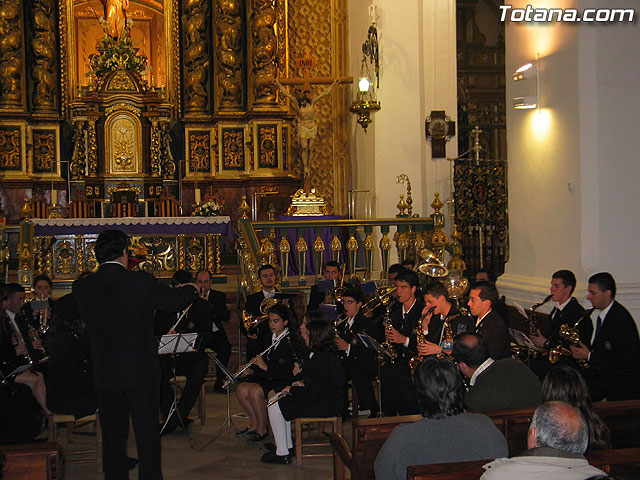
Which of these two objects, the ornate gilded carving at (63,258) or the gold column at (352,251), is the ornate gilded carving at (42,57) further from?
the gold column at (352,251)

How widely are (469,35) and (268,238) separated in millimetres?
10558

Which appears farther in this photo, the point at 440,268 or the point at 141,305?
the point at 440,268

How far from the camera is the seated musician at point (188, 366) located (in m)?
7.55

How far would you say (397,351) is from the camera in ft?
24.4

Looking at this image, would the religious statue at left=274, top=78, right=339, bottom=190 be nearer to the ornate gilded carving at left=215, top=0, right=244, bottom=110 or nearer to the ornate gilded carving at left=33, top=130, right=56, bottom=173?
the ornate gilded carving at left=215, top=0, right=244, bottom=110

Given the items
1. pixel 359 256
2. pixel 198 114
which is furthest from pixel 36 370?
pixel 198 114

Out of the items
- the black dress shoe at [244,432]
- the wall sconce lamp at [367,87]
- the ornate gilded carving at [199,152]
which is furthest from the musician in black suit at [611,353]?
the ornate gilded carving at [199,152]

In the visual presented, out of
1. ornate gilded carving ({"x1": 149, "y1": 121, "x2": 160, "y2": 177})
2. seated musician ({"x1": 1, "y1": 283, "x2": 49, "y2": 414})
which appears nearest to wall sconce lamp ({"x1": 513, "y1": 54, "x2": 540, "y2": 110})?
seated musician ({"x1": 1, "y1": 283, "x2": 49, "y2": 414})

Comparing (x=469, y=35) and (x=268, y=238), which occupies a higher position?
(x=469, y=35)

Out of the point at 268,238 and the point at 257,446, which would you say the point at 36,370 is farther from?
the point at 268,238

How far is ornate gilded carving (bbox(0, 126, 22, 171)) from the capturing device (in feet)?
54.0

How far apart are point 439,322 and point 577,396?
2.77 m

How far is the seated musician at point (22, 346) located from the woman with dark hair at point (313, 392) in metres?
2.09

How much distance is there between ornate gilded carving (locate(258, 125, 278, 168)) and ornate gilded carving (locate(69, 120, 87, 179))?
3.74m
